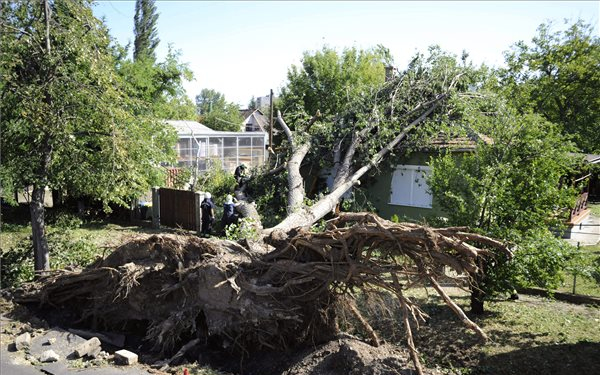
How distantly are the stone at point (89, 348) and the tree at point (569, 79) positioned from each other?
21.4 meters

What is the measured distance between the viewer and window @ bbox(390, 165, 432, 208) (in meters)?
15.0

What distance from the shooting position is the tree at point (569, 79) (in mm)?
22891

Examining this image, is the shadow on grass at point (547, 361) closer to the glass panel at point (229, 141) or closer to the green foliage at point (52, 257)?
the green foliage at point (52, 257)

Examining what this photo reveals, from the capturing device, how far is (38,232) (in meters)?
9.23

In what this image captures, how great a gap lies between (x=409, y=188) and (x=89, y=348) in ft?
36.4

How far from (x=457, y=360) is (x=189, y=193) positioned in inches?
423

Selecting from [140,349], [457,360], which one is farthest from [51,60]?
[457,360]

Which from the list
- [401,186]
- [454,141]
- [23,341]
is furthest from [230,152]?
[23,341]

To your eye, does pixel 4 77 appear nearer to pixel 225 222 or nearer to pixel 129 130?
pixel 129 130

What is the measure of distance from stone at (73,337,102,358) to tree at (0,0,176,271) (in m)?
3.40

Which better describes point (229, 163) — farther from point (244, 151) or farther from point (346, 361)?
point (346, 361)

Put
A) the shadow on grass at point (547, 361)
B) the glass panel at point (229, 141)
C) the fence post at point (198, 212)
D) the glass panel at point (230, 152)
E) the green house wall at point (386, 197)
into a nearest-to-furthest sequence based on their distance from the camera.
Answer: the shadow on grass at point (547, 361)
the fence post at point (198, 212)
the green house wall at point (386, 197)
the glass panel at point (229, 141)
the glass panel at point (230, 152)

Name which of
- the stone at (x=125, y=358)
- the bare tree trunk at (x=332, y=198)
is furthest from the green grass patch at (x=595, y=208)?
the stone at (x=125, y=358)

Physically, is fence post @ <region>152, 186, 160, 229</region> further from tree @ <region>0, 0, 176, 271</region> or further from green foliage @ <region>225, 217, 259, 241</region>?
green foliage @ <region>225, 217, 259, 241</region>
